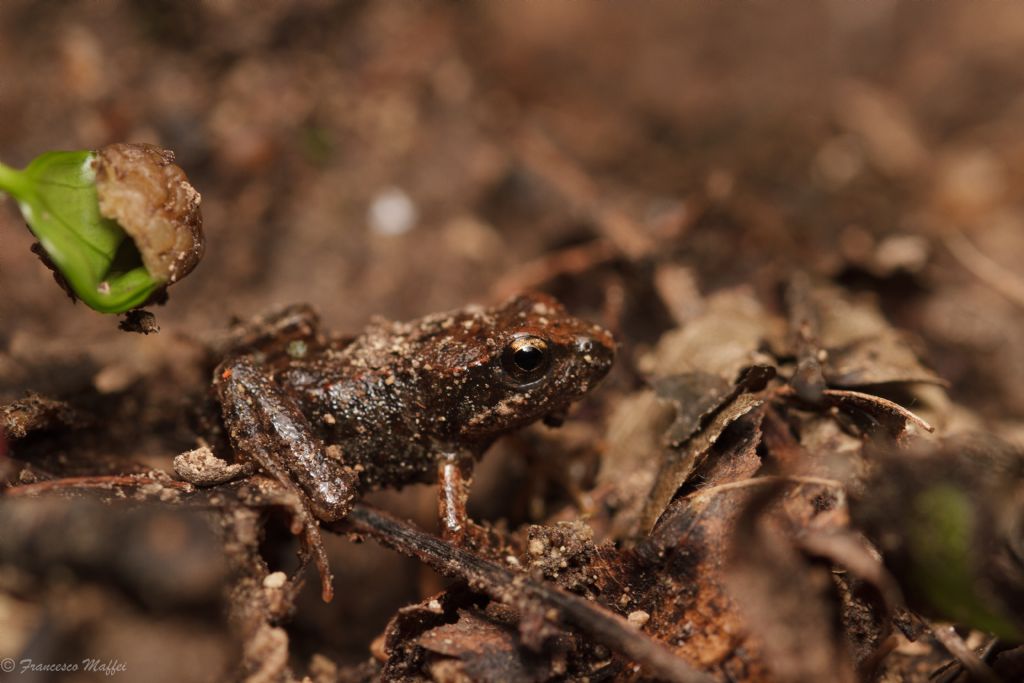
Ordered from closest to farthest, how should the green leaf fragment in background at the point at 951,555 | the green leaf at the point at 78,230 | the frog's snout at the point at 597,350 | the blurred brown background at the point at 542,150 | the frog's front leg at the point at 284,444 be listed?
the green leaf fragment in background at the point at 951,555 → the green leaf at the point at 78,230 → the frog's front leg at the point at 284,444 → the frog's snout at the point at 597,350 → the blurred brown background at the point at 542,150

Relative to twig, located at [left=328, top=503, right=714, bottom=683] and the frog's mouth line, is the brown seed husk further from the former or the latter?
the frog's mouth line

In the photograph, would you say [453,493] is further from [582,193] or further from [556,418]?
[582,193]

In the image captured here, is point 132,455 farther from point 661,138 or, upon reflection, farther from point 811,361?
point 661,138

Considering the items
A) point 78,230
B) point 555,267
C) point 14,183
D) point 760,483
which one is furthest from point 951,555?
point 14,183

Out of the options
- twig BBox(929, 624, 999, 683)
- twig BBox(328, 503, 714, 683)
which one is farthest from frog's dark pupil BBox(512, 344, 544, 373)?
twig BBox(929, 624, 999, 683)

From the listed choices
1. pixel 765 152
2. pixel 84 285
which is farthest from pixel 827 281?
pixel 84 285

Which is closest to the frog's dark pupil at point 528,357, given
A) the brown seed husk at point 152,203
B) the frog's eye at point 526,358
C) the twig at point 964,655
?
the frog's eye at point 526,358

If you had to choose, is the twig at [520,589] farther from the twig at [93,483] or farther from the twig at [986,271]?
the twig at [986,271]
